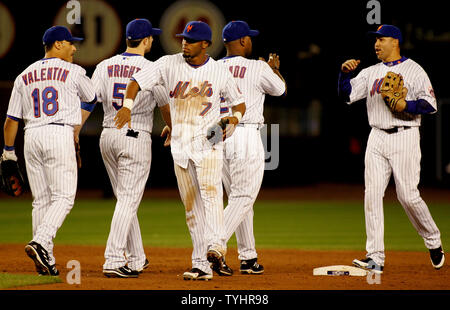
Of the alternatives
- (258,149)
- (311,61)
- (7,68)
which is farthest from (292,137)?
(258,149)

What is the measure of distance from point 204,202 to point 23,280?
163 cm

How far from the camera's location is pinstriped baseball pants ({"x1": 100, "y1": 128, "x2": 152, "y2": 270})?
6.91 m

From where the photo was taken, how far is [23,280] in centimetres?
654

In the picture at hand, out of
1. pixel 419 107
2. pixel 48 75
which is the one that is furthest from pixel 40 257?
pixel 419 107

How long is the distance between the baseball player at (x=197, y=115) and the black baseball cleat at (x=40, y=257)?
120cm

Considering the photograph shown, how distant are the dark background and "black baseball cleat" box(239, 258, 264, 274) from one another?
14446mm

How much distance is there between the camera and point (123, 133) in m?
7.05

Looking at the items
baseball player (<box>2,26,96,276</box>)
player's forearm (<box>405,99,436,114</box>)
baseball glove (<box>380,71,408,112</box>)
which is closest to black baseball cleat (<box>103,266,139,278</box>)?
baseball player (<box>2,26,96,276</box>)

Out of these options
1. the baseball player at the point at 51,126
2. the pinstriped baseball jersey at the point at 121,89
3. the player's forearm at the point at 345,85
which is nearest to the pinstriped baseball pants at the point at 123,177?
the pinstriped baseball jersey at the point at 121,89

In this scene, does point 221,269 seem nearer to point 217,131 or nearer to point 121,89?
point 217,131

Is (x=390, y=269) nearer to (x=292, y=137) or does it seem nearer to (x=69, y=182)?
(x=69, y=182)

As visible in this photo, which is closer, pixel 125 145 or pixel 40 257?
pixel 40 257

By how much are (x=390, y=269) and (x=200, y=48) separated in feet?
9.78

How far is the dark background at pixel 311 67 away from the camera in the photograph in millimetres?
22672
